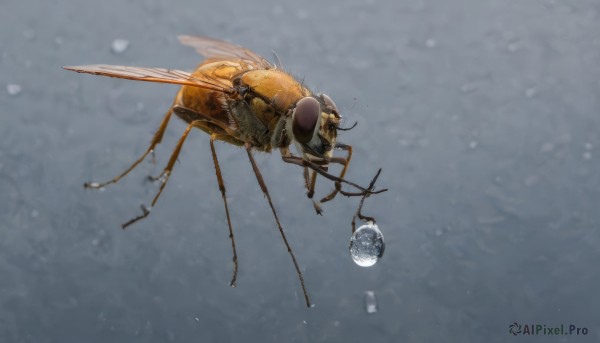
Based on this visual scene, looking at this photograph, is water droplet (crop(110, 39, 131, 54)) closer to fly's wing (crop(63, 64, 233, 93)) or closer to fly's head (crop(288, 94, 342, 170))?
fly's wing (crop(63, 64, 233, 93))

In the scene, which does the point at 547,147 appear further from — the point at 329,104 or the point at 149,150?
the point at 149,150

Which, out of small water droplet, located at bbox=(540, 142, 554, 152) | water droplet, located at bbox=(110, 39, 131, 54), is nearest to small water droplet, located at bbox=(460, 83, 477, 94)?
small water droplet, located at bbox=(540, 142, 554, 152)

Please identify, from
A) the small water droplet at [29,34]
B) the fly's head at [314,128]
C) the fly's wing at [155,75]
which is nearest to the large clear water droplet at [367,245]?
the fly's head at [314,128]

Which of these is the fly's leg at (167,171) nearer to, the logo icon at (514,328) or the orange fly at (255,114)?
the orange fly at (255,114)

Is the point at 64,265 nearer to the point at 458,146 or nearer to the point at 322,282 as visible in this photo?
the point at 322,282

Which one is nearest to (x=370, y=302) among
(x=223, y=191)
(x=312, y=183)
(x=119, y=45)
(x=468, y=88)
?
(x=312, y=183)
